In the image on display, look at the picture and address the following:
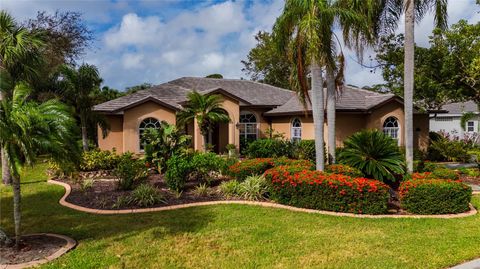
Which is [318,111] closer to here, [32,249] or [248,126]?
[32,249]

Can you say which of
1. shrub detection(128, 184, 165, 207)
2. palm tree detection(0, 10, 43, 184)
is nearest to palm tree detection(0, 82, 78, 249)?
shrub detection(128, 184, 165, 207)

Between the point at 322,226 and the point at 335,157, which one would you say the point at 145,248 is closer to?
the point at 322,226

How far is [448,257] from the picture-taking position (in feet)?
20.7

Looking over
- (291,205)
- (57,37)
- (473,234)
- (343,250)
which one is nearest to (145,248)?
(343,250)

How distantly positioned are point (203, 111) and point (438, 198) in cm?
1220

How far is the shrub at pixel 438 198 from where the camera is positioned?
9.39m

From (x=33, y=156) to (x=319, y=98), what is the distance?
8725mm

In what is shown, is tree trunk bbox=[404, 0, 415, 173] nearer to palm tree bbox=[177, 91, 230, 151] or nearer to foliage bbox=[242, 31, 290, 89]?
palm tree bbox=[177, 91, 230, 151]

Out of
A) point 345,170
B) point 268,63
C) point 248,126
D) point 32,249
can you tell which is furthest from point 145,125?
point 268,63

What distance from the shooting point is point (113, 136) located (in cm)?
2016

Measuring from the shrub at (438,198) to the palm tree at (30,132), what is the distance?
27.2ft

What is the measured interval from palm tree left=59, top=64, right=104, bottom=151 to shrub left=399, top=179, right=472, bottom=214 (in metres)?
14.9

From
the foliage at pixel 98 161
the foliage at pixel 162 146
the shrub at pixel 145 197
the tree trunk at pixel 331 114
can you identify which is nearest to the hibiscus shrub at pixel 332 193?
the shrub at pixel 145 197

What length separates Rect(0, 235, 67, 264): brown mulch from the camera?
20.5 feet
